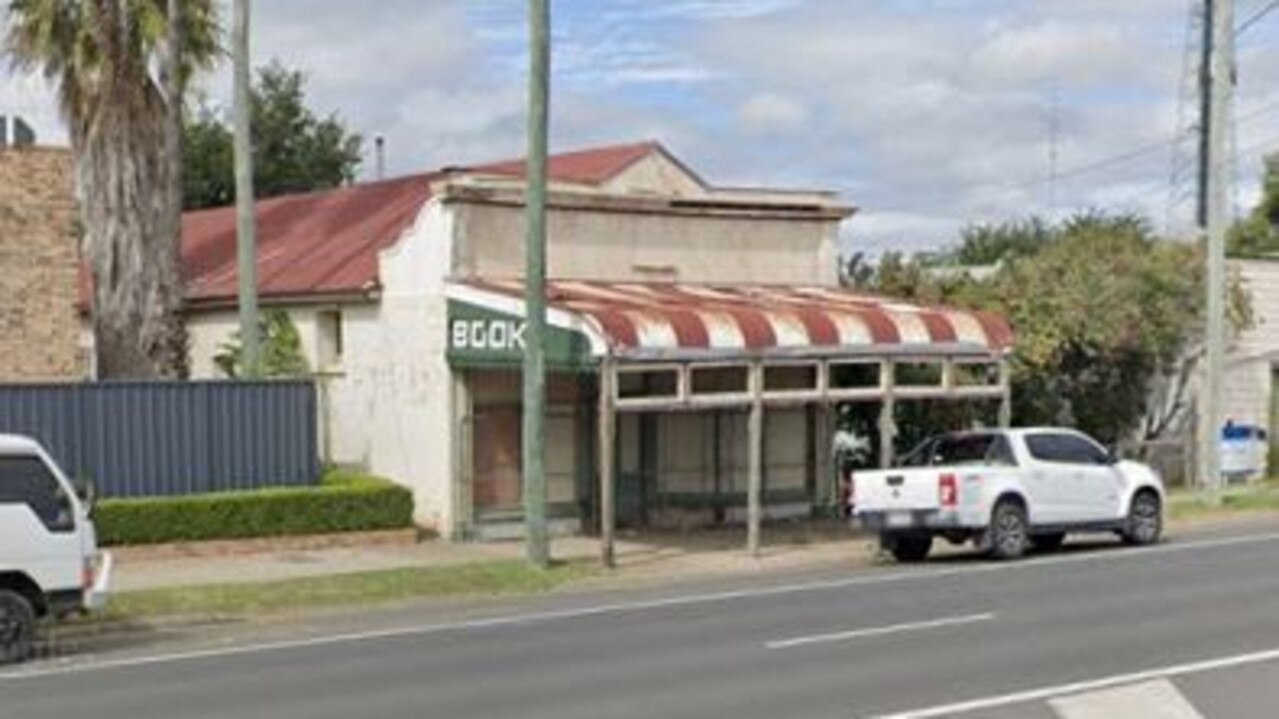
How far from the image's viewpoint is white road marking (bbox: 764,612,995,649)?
16969 mm

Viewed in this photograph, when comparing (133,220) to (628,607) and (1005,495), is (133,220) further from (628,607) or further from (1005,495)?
(1005,495)

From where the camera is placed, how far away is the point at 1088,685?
13.8 metres

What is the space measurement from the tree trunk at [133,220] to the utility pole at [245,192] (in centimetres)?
178

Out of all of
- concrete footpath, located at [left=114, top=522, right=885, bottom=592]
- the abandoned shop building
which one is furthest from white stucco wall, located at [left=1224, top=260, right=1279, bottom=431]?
concrete footpath, located at [left=114, top=522, right=885, bottom=592]

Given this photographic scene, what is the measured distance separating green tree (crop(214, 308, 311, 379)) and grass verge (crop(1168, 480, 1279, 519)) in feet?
47.2

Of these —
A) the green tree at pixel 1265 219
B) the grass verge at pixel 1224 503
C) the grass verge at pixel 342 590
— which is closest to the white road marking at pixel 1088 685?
the grass verge at pixel 342 590

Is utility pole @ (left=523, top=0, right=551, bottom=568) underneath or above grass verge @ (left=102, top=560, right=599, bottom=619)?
above

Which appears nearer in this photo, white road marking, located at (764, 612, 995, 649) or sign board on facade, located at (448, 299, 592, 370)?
white road marking, located at (764, 612, 995, 649)

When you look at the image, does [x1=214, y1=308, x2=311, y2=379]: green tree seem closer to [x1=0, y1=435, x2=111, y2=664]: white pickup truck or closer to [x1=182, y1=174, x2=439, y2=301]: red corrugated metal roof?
[x1=182, y1=174, x2=439, y2=301]: red corrugated metal roof

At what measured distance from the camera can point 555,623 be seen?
19.5 m

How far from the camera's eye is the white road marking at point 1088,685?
1293 cm

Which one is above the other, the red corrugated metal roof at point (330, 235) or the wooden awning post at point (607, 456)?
the red corrugated metal roof at point (330, 235)

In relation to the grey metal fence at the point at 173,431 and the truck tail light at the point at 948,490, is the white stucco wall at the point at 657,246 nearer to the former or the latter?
the grey metal fence at the point at 173,431

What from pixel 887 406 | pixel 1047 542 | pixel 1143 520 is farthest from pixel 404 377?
pixel 1143 520
